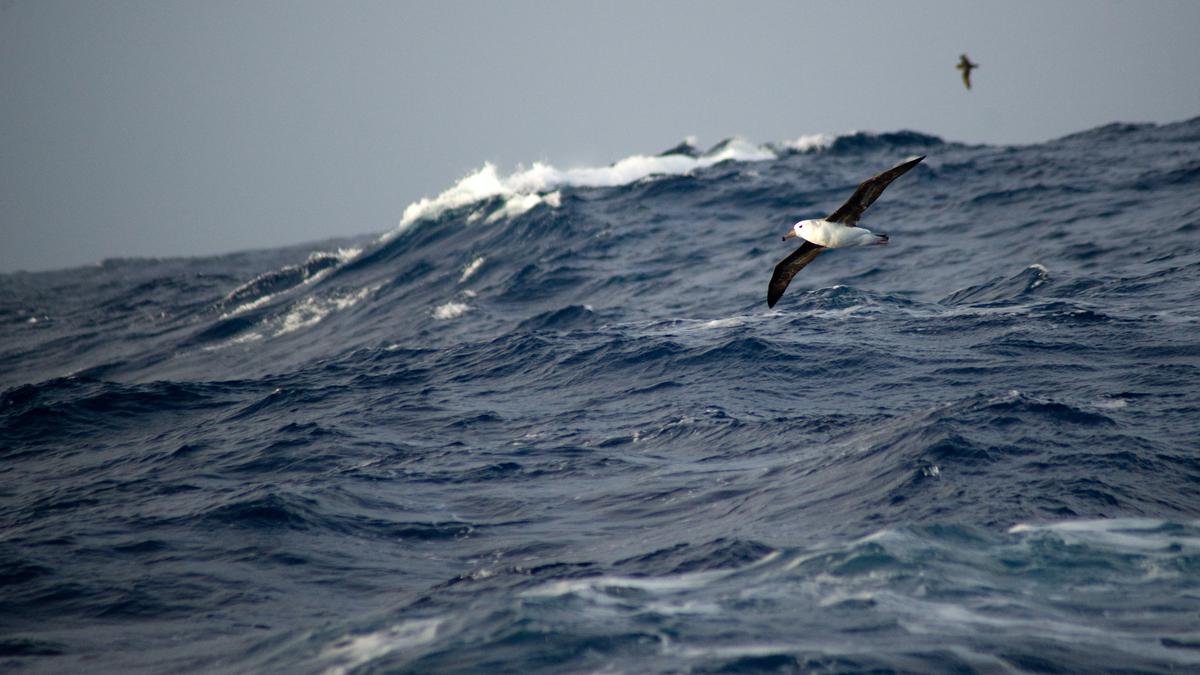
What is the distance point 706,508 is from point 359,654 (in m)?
5.85

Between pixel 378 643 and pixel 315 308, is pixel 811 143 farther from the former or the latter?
pixel 378 643

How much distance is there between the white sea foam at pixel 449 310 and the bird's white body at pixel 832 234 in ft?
58.5

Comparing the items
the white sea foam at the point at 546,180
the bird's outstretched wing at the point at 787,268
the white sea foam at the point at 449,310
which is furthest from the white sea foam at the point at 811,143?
the bird's outstretched wing at the point at 787,268

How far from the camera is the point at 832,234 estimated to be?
15852 mm

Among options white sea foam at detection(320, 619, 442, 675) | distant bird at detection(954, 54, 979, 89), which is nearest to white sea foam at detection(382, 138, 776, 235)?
distant bird at detection(954, 54, 979, 89)

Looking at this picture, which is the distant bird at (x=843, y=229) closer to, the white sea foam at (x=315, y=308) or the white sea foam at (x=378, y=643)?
the white sea foam at (x=378, y=643)

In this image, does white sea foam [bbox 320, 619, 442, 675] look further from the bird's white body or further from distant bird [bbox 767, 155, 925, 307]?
the bird's white body

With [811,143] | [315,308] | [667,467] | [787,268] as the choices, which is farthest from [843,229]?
[811,143]

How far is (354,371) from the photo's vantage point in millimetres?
27781

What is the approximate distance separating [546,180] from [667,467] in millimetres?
38997

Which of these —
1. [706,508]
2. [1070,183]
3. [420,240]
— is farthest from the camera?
Result: [420,240]

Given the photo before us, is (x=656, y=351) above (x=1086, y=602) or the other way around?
above

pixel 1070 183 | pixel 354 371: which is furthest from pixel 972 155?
pixel 354 371

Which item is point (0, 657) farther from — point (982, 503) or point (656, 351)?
point (656, 351)
